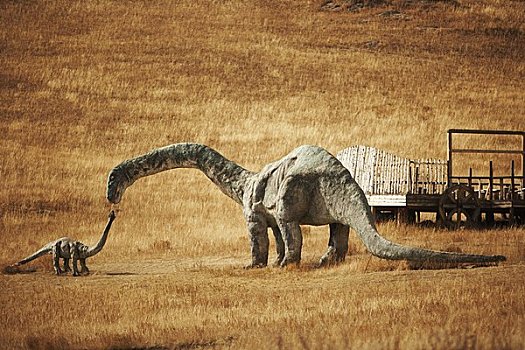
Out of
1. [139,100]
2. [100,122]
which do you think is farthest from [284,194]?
[139,100]

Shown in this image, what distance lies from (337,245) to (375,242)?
1.64 meters

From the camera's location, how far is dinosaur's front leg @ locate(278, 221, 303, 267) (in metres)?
19.0

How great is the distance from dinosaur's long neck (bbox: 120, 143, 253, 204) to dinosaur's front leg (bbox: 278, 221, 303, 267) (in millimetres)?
1754

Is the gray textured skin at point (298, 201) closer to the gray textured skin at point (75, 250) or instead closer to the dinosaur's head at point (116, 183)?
the dinosaur's head at point (116, 183)

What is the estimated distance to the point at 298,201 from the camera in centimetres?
1886

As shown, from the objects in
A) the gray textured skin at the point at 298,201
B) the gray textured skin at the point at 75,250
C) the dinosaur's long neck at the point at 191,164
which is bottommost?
the gray textured skin at the point at 75,250

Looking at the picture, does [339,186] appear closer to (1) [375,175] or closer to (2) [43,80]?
(1) [375,175]

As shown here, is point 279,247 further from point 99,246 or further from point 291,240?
point 99,246

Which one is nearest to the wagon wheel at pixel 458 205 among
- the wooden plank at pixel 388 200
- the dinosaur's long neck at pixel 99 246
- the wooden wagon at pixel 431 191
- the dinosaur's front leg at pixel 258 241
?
the wooden wagon at pixel 431 191

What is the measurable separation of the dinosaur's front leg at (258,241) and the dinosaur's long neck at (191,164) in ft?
3.34

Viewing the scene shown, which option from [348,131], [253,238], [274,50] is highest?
[274,50]

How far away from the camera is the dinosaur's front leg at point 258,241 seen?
19625mm

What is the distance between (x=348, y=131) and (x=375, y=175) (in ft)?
54.0

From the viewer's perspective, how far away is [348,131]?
44.9 meters
